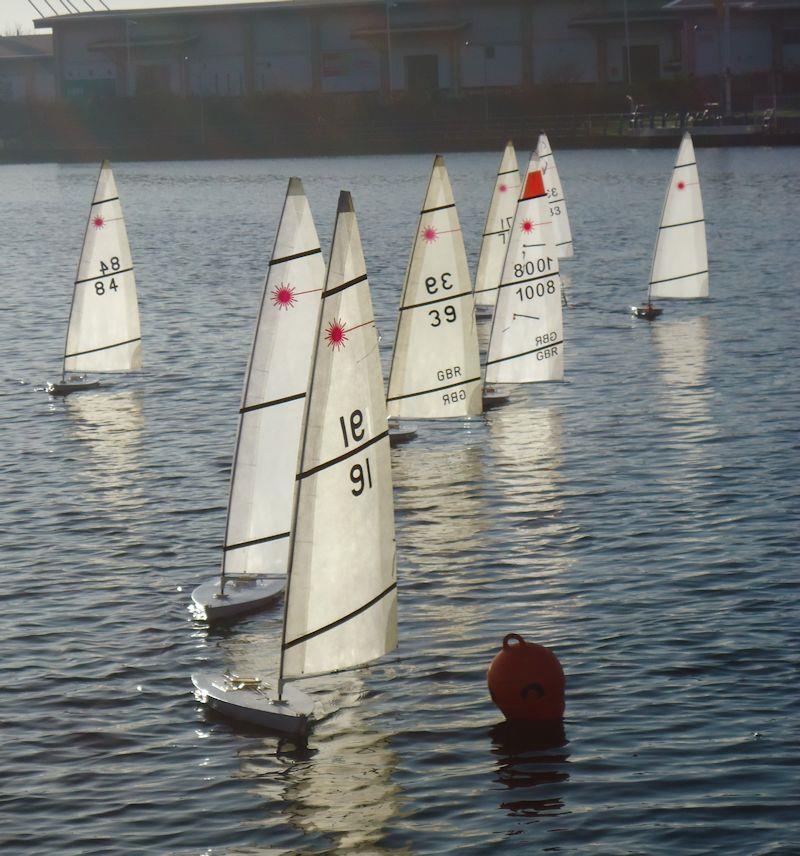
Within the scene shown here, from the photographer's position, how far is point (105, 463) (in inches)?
1393

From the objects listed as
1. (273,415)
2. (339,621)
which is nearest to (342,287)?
(339,621)

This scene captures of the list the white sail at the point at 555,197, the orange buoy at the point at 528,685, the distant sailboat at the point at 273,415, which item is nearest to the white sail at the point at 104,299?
the white sail at the point at 555,197

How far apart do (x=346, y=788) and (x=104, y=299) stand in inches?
1044

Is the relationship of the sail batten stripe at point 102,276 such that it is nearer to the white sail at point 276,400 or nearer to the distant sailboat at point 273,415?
the distant sailboat at point 273,415

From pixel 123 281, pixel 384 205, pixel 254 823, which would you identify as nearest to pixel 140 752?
pixel 254 823

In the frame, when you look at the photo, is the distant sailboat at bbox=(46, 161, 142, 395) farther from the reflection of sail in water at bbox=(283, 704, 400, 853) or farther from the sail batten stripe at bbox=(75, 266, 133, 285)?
the reflection of sail in water at bbox=(283, 704, 400, 853)

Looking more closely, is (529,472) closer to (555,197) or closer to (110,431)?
(110,431)

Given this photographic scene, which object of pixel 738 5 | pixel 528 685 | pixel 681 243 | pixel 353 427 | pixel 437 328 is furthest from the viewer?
pixel 738 5

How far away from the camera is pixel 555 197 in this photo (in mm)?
61281

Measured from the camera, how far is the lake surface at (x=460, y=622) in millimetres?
17312

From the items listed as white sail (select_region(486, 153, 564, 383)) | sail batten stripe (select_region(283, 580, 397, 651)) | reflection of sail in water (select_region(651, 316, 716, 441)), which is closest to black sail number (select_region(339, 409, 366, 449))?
sail batten stripe (select_region(283, 580, 397, 651))

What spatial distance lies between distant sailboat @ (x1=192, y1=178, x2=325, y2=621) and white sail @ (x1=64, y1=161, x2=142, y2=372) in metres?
19.0

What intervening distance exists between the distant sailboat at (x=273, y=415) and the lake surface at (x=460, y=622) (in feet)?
3.08

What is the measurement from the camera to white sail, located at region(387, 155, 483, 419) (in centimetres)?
3275
